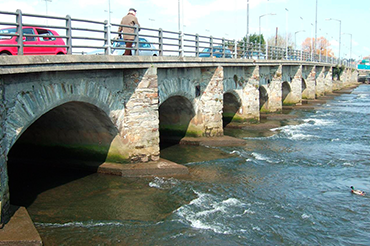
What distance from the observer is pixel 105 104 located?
13664 millimetres

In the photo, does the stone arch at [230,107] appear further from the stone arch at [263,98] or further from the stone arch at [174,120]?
the stone arch at [174,120]

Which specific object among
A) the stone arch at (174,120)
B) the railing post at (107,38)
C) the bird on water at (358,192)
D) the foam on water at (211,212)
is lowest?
the foam on water at (211,212)

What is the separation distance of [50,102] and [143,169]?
4513 millimetres

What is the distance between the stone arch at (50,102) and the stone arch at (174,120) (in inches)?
253

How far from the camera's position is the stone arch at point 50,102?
973 cm

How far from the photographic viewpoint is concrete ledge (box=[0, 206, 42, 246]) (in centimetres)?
837

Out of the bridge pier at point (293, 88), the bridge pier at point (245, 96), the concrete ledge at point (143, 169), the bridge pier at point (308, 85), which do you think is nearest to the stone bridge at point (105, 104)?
the bridge pier at point (245, 96)

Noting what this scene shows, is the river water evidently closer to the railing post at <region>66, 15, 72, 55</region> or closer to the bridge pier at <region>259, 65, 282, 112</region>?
the railing post at <region>66, 15, 72, 55</region>

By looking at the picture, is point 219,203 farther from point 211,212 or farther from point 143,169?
point 143,169

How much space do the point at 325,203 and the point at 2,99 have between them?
9.07m

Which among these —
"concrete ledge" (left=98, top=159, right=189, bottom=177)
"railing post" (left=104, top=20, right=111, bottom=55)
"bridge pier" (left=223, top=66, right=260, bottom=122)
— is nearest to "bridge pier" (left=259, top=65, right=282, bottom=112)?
"bridge pier" (left=223, top=66, right=260, bottom=122)

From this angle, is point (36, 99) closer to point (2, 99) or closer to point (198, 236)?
point (2, 99)

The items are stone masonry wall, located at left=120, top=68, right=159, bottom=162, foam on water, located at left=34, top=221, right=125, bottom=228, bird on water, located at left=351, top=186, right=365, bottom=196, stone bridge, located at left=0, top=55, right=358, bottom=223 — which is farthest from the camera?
stone masonry wall, located at left=120, top=68, right=159, bottom=162

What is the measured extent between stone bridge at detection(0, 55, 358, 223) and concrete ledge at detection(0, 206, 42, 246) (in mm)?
365
